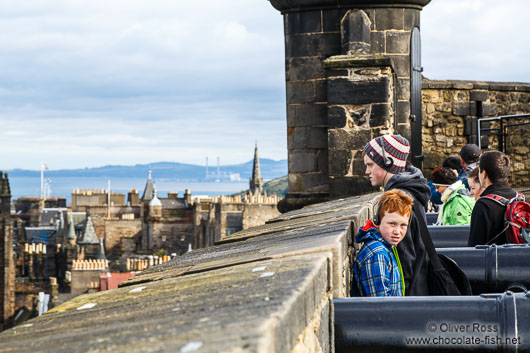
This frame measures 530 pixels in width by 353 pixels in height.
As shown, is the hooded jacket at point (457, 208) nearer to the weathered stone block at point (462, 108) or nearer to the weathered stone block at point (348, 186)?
the weathered stone block at point (348, 186)

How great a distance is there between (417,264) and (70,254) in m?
64.1

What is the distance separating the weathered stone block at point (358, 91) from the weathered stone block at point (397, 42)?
1.87m

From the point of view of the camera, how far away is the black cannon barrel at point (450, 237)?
5.07m

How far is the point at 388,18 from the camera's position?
1049 cm

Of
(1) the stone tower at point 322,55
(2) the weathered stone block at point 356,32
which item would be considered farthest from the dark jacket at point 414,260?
(2) the weathered stone block at point 356,32

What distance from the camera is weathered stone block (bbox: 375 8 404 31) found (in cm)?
1043

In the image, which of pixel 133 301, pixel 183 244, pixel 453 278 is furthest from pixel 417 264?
pixel 183 244

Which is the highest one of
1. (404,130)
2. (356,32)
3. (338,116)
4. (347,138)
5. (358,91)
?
(356,32)

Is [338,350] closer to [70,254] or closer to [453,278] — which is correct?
[453,278]

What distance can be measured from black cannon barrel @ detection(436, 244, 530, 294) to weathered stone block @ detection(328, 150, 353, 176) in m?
5.04

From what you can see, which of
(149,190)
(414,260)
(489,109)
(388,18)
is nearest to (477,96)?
(489,109)

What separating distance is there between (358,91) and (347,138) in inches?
20.3

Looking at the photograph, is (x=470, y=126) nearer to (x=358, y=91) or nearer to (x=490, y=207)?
(x=358, y=91)

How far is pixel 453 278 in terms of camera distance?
3.74 meters
